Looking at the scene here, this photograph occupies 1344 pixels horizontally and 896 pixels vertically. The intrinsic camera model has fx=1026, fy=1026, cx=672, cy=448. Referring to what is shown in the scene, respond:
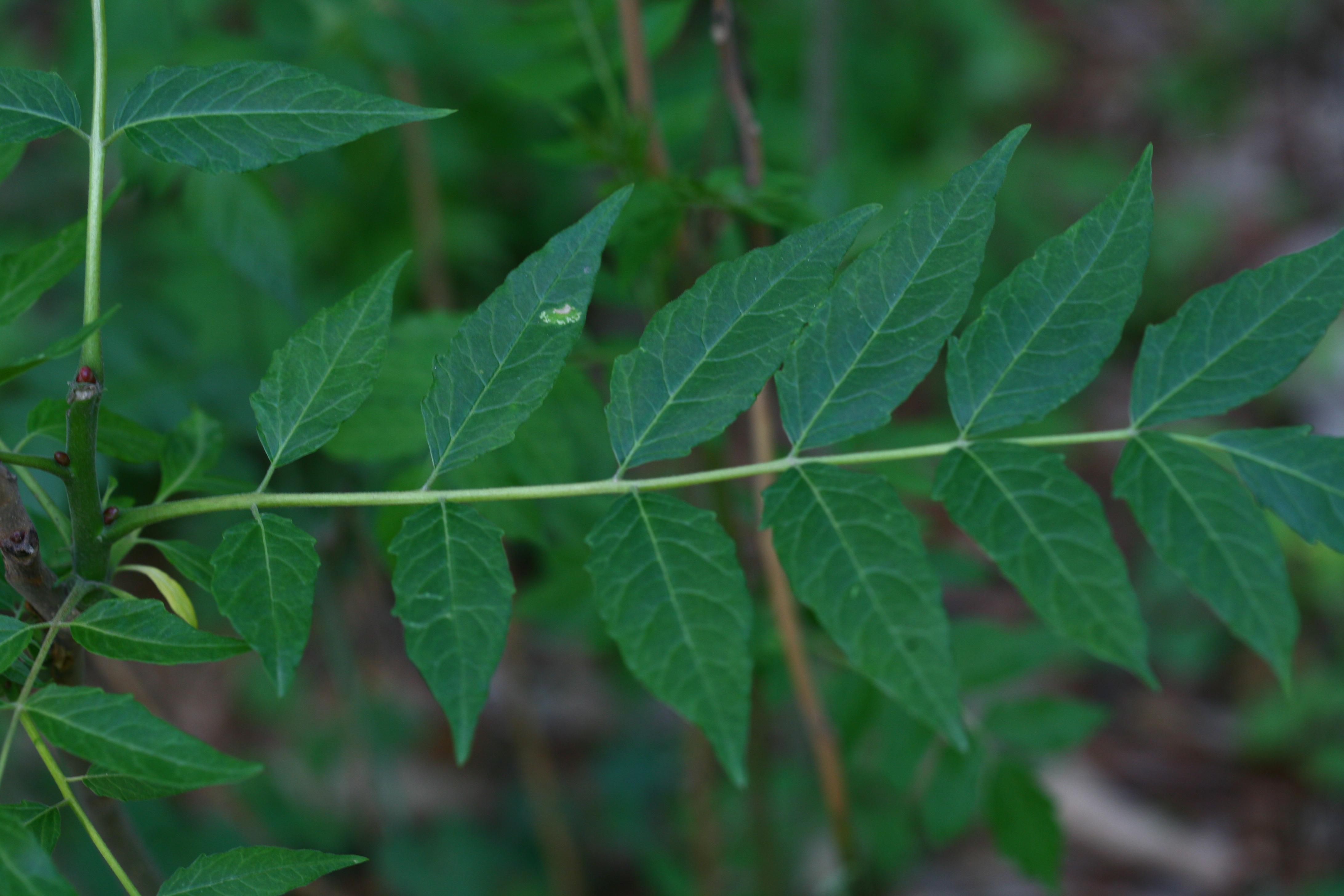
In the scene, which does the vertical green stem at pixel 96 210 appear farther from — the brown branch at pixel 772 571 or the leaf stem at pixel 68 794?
the brown branch at pixel 772 571

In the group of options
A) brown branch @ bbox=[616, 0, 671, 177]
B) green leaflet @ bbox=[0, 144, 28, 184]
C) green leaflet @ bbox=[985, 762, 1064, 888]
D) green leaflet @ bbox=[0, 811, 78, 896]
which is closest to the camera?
green leaflet @ bbox=[0, 811, 78, 896]

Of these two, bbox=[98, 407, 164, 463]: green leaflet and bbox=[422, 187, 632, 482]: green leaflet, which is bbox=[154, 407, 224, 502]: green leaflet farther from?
bbox=[422, 187, 632, 482]: green leaflet

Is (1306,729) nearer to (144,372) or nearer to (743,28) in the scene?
(743,28)

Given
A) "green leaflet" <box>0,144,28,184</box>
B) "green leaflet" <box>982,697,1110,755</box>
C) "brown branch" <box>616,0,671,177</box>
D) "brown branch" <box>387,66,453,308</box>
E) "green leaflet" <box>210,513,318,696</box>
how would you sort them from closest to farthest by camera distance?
"green leaflet" <box>210,513,318,696</box> → "green leaflet" <box>0,144,28,184</box> → "brown branch" <box>616,0,671,177</box> → "green leaflet" <box>982,697,1110,755</box> → "brown branch" <box>387,66,453,308</box>

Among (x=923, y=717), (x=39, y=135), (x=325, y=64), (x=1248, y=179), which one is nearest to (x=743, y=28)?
(x=325, y=64)

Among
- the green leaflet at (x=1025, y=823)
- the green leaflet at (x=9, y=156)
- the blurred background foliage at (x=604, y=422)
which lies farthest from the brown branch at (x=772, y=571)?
the green leaflet at (x=9, y=156)

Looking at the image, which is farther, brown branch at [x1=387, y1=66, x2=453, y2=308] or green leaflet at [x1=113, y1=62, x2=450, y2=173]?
brown branch at [x1=387, y1=66, x2=453, y2=308]

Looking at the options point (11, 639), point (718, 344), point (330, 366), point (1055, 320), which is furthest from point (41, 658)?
point (1055, 320)

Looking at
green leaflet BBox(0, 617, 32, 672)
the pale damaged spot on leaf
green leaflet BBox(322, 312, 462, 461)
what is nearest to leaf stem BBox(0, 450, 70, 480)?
green leaflet BBox(0, 617, 32, 672)
